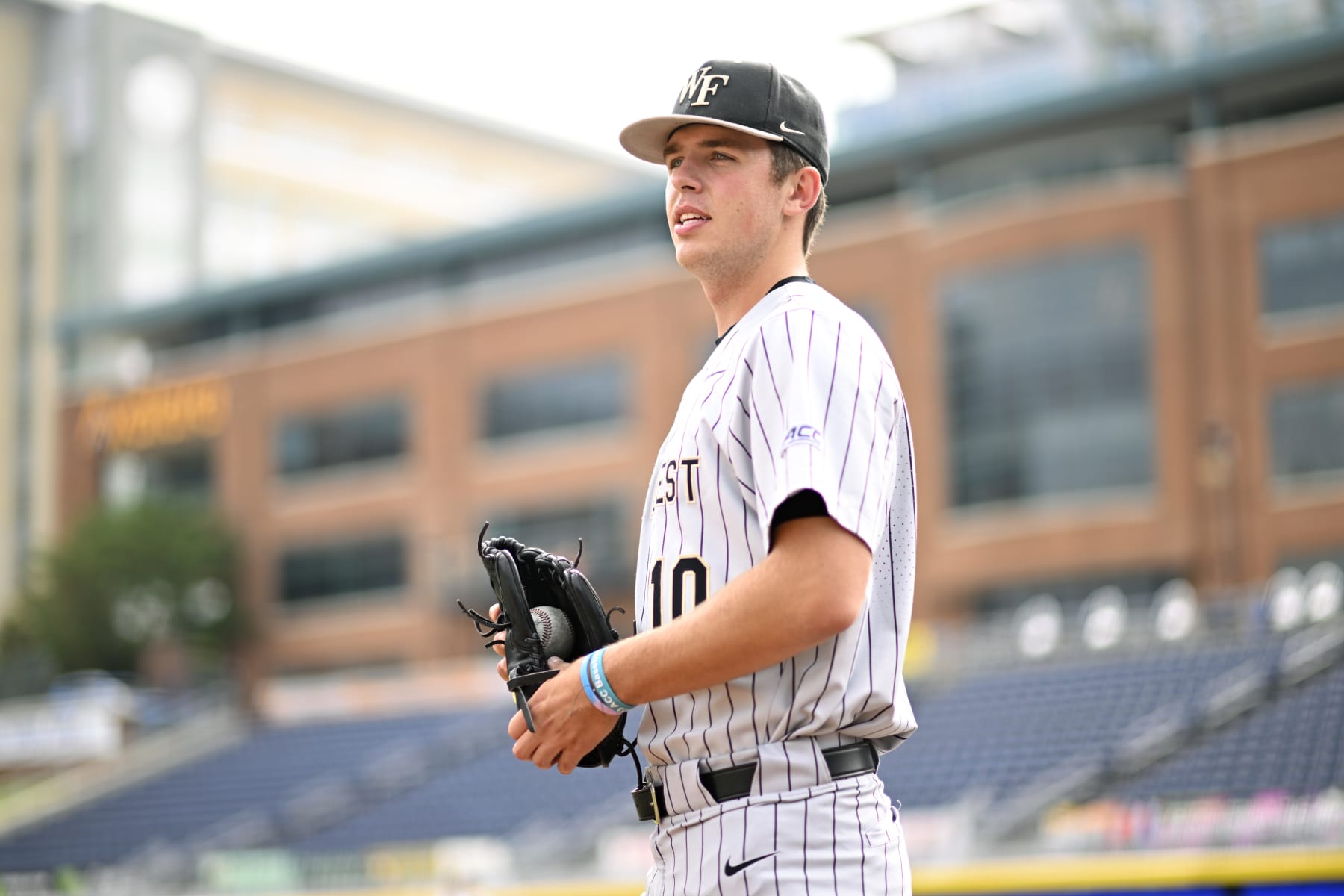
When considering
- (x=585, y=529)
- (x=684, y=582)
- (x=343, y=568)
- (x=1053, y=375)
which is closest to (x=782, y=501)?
(x=684, y=582)

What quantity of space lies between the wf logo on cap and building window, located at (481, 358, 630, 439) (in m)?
37.8

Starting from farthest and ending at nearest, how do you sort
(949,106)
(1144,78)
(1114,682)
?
1. (949,106)
2. (1144,78)
3. (1114,682)

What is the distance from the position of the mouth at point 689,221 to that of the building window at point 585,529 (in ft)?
118

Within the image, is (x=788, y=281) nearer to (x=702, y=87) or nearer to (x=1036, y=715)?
(x=702, y=87)

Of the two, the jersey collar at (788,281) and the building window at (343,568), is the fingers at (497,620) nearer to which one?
the jersey collar at (788,281)

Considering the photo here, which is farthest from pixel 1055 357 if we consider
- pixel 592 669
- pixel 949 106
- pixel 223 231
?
pixel 223 231

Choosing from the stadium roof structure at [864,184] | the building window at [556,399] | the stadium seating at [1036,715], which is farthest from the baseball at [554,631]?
the building window at [556,399]

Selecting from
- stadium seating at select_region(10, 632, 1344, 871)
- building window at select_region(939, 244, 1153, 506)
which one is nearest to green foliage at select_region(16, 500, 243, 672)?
stadium seating at select_region(10, 632, 1344, 871)

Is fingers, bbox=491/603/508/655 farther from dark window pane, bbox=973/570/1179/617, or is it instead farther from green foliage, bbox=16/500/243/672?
green foliage, bbox=16/500/243/672

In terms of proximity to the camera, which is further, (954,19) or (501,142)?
(501,142)

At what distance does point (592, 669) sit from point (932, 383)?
108 feet

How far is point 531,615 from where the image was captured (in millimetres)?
2377

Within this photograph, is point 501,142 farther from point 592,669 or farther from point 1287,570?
point 592,669

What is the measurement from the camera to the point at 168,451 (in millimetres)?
49375
